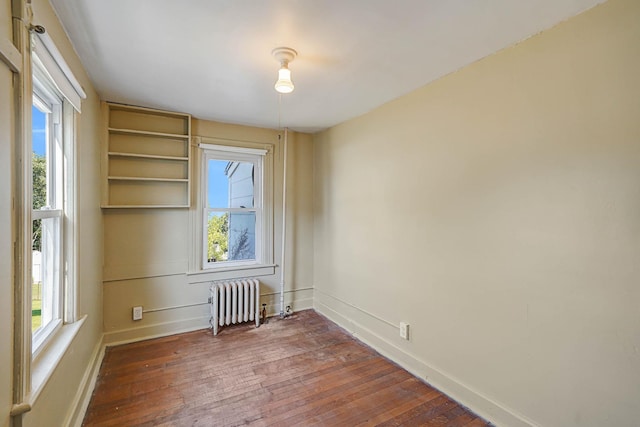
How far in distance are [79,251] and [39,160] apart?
0.61m

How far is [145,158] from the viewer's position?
3.06 m

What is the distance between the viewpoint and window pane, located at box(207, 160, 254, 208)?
137 inches

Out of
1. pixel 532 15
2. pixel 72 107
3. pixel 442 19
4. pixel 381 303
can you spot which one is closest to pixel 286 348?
pixel 381 303

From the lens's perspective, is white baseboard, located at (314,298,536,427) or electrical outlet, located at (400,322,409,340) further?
electrical outlet, located at (400,322,409,340)

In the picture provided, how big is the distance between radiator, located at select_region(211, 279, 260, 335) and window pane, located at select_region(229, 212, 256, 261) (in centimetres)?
39

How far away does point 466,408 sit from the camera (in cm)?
204

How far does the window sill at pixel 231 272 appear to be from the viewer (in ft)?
10.9

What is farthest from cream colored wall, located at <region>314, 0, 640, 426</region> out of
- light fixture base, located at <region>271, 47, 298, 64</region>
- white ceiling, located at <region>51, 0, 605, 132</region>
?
light fixture base, located at <region>271, 47, 298, 64</region>

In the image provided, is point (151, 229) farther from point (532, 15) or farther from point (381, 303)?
point (532, 15)

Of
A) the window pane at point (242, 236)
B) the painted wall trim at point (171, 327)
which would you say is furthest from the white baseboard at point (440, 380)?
the window pane at point (242, 236)

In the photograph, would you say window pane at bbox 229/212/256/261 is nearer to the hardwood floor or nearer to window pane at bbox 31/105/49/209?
the hardwood floor

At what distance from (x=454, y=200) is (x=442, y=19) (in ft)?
3.79

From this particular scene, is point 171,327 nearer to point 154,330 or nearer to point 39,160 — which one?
point 154,330

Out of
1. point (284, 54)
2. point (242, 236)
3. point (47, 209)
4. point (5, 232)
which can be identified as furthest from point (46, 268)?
point (242, 236)
